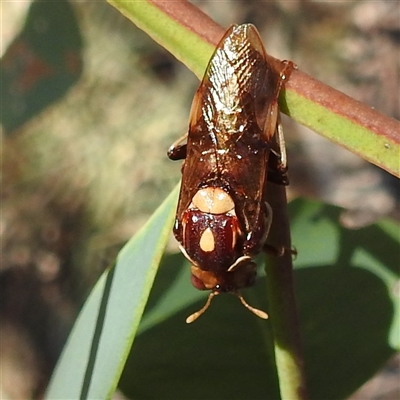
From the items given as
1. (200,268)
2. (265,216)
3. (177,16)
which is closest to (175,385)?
(200,268)

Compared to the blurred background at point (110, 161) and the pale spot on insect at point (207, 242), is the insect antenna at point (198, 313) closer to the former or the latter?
the pale spot on insect at point (207, 242)

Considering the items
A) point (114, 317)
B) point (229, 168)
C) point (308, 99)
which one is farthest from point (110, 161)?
point (308, 99)

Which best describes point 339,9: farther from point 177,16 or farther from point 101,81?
point 177,16

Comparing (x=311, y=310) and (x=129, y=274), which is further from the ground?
(x=311, y=310)

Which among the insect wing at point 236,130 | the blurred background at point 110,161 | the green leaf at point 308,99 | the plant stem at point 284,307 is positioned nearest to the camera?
the green leaf at point 308,99

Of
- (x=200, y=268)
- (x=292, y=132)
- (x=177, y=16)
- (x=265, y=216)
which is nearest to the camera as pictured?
(x=177, y=16)

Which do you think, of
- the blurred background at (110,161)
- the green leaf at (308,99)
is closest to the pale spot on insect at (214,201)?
the green leaf at (308,99)
